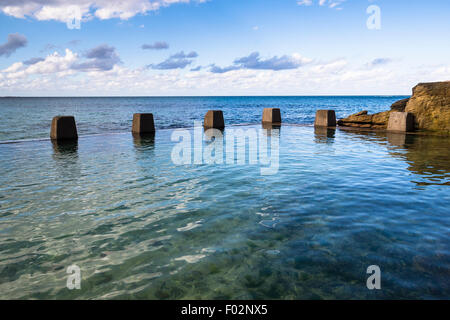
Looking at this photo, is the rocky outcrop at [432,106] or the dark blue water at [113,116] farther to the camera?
the dark blue water at [113,116]

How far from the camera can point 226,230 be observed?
4258 millimetres

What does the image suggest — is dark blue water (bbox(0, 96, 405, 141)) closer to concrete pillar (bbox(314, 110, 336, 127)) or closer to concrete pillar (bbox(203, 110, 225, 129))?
concrete pillar (bbox(203, 110, 225, 129))

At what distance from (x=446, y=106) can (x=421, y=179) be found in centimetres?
1037

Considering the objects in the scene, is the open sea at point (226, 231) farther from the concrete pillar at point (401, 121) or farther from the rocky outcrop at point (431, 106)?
the concrete pillar at point (401, 121)

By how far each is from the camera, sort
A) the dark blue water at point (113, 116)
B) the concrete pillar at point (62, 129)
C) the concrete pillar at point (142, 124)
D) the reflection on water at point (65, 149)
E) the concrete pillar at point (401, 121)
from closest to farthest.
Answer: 1. the reflection on water at point (65, 149)
2. the concrete pillar at point (62, 129)
3. the concrete pillar at point (401, 121)
4. the concrete pillar at point (142, 124)
5. the dark blue water at point (113, 116)

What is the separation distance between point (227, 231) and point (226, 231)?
1 cm

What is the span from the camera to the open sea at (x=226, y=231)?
305cm

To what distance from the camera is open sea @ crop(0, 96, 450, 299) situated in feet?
10.00

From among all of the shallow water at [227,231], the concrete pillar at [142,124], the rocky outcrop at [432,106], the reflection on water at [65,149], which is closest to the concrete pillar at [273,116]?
the rocky outcrop at [432,106]

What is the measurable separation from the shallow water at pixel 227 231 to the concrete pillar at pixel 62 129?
6518 mm

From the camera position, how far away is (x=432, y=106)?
1498 cm
